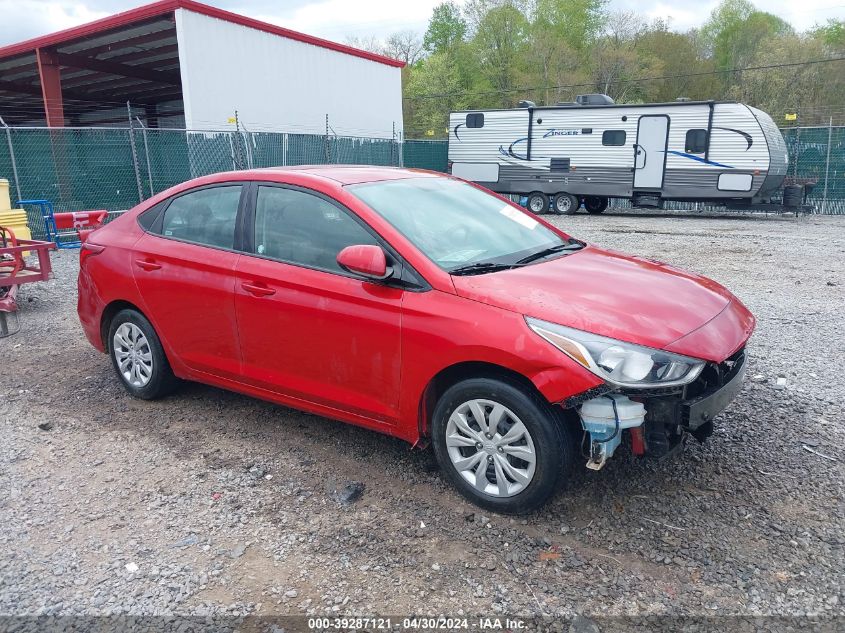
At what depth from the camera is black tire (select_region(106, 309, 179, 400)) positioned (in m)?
4.79

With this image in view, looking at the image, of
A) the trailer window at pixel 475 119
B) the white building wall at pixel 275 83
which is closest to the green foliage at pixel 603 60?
the white building wall at pixel 275 83

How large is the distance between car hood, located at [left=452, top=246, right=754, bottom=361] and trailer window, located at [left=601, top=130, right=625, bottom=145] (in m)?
16.8

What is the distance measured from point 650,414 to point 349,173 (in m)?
2.37

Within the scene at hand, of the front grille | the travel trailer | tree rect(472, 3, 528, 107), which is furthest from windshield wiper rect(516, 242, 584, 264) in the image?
tree rect(472, 3, 528, 107)

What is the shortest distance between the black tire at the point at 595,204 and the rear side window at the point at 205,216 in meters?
18.0

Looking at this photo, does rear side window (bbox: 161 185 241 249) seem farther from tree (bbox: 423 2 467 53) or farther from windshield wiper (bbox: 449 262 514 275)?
tree (bbox: 423 2 467 53)

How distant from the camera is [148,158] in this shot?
15961mm

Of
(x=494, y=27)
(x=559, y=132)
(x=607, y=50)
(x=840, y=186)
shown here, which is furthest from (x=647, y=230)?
(x=494, y=27)

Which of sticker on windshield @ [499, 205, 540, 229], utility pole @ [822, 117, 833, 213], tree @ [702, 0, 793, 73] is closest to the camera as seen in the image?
sticker on windshield @ [499, 205, 540, 229]

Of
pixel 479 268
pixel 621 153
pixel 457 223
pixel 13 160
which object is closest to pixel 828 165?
pixel 621 153

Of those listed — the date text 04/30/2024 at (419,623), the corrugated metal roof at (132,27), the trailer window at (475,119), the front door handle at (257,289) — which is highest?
the corrugated metal roof at (132,27)

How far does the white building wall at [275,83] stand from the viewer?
62.3 feet

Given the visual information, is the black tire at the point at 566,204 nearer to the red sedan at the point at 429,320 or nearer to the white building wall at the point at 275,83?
the white building wall at the point at 275,83

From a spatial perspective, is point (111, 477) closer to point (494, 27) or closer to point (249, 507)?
point (249, 507)
